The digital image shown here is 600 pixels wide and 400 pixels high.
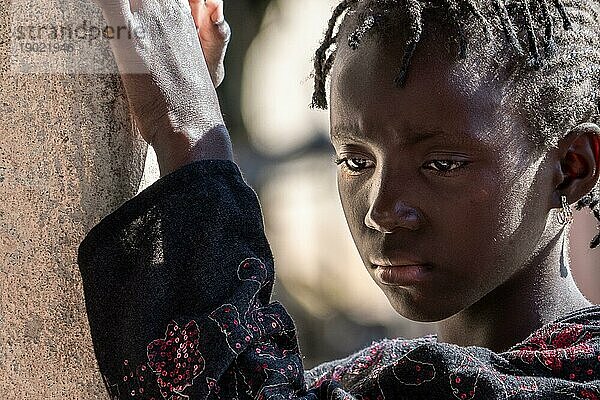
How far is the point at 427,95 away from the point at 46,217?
0.69 m

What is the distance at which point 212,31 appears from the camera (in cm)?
209

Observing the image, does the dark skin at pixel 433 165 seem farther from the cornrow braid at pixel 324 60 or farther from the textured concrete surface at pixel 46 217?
the cornrow braid at pixel 324 60

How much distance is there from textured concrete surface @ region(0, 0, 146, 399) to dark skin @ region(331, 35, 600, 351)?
481mm

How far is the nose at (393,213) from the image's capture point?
6.19 feet

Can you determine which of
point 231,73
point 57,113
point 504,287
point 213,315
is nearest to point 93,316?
point 213,315

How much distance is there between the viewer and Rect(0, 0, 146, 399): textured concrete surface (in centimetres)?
181

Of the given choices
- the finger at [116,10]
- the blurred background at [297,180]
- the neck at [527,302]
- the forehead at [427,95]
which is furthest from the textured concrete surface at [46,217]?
the blurred background at [297,180]

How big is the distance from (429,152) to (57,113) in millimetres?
633

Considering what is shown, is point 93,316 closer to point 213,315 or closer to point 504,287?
point 213,315

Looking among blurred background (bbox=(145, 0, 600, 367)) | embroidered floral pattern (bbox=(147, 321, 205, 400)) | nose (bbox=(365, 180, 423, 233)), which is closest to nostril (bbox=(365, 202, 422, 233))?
nose (bbox=(365, 180, 423, 233))

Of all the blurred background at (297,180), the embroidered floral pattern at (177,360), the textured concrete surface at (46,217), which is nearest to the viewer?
the embroidered floral pattern at (177,360)

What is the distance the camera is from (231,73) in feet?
24.0

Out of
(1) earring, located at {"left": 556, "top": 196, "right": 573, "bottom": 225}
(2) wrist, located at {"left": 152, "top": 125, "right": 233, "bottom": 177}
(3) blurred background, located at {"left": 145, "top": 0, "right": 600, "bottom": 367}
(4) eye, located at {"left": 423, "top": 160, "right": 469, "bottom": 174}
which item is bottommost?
(3) blurred background, located at {"left": 145, "top": 0, "right": 600, "bottom": 367}

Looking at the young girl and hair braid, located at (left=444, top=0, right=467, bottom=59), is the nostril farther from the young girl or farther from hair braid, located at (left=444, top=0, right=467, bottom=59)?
hair braid, located at (left=444, top=0, right=467, bottom=59)
